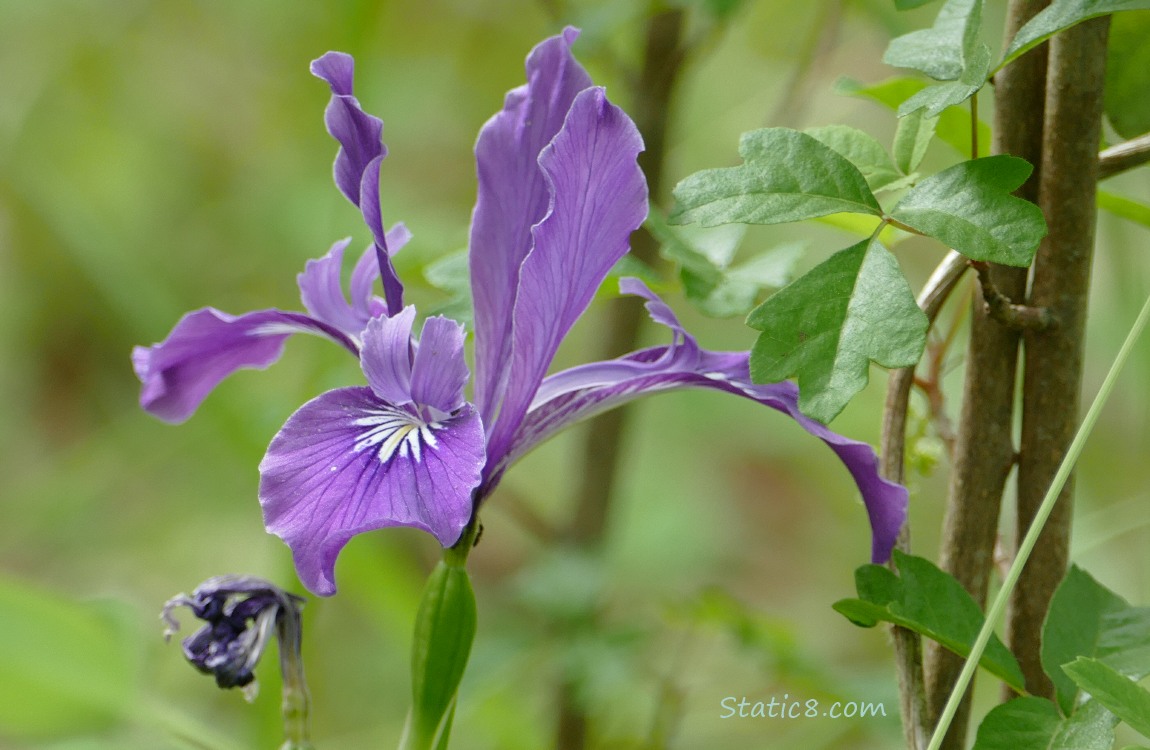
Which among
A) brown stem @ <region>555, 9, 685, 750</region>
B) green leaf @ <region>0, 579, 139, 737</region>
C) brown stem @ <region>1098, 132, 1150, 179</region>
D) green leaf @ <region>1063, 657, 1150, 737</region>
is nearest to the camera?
green leaf @ <region>1063, 657, 1150, 737</region>

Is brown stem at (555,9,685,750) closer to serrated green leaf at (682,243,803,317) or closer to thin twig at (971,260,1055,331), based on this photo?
serrated green leaf at (682,243,803,317)

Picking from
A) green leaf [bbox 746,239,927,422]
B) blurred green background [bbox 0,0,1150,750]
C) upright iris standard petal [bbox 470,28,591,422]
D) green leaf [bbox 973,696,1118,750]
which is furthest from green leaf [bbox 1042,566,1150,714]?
blurred green background [bbox 0,0,1150,750]

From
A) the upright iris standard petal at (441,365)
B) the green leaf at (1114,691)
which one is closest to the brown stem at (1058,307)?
the green leaf at (1114,691)

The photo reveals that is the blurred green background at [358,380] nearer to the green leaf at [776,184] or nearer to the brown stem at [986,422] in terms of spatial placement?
the brown stem at [986,422]

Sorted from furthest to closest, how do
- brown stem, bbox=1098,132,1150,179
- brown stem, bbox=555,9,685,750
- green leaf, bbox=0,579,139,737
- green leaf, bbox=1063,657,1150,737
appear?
brown stem, bbox=555,9,685,750, green leaf, bbox=0,579,139,737, brown stem, bbox=1098,132,1150,179, green leaf, bbox=1063,657,1150,737

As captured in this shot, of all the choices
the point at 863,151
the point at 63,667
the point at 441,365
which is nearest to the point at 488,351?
the point at 441,365

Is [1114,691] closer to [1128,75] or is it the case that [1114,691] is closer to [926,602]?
[926,602]

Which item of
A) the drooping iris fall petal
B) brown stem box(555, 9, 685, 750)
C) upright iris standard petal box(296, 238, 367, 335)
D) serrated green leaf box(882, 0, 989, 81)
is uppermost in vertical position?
brown stem box(555, 9, 685, 750)
